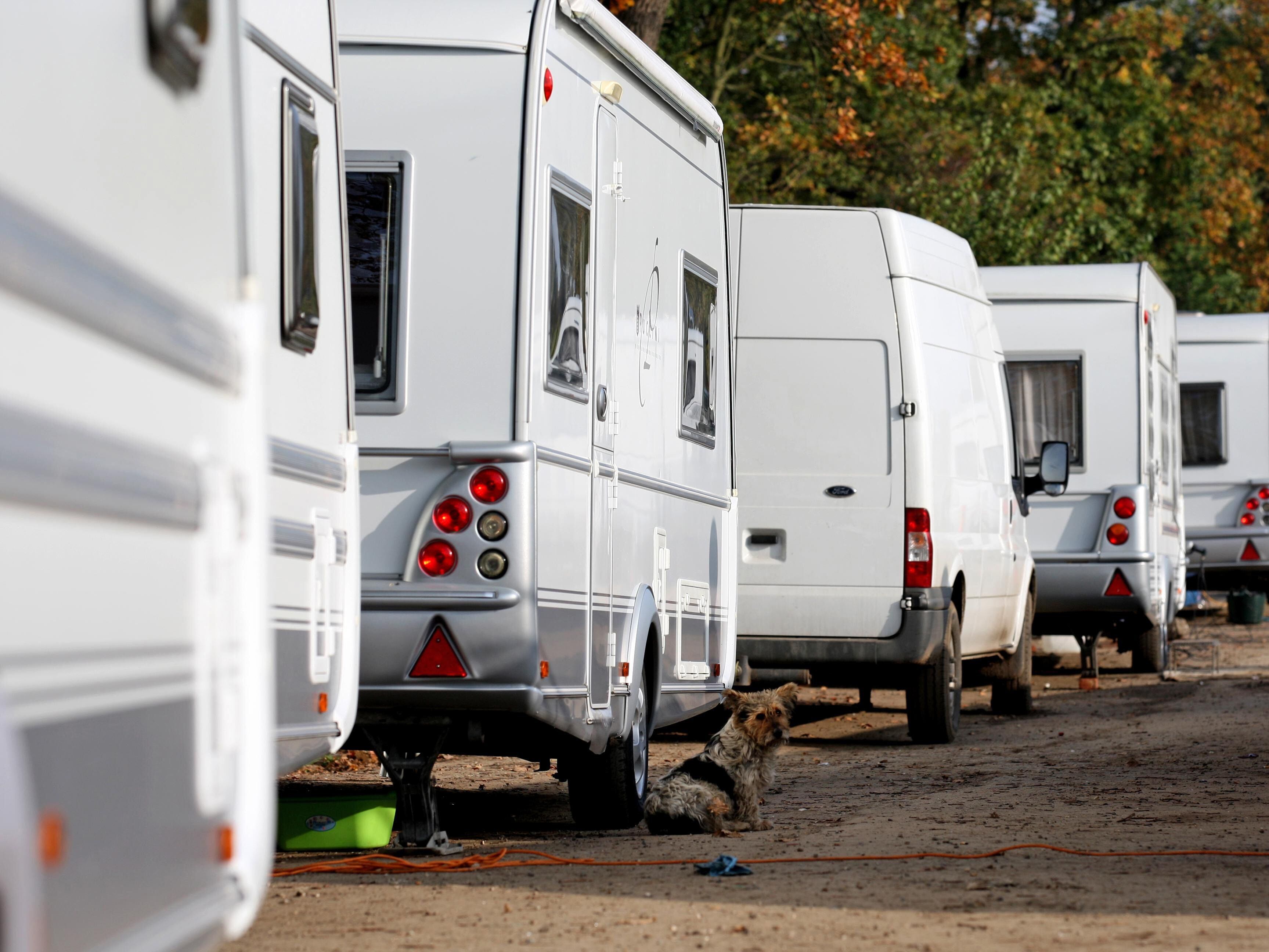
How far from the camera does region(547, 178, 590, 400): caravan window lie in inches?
264

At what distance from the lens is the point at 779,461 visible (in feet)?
36.0

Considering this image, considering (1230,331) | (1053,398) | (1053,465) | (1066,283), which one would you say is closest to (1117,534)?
(1053,398)

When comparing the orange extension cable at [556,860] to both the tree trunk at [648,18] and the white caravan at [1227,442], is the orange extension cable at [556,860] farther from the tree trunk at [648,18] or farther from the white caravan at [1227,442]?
the white caravan at [1227,442]

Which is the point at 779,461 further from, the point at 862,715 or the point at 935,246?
the point at 862,715

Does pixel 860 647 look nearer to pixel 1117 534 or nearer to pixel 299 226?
pixel 1117 534

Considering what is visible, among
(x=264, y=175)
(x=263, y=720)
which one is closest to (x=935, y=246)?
(x=264, y=175)

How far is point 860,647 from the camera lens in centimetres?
1088

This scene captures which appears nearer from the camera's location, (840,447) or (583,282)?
(583,282)

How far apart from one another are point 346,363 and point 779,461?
557 centimetres

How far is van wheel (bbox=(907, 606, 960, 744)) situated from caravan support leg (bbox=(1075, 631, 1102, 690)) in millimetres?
4555

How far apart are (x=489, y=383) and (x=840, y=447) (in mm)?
4856

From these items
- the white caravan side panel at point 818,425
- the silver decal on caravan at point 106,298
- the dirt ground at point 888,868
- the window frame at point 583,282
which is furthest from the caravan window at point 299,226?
the white caravan side panel at point 818,425

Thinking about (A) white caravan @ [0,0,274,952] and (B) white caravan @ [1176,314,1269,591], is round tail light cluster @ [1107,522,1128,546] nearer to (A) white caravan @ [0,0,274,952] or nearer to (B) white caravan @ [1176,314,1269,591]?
(B) white caravan @ [1176,314,1269,591]

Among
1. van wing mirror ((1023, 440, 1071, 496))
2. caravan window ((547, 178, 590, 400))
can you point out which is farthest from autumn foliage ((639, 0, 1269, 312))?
caravan window ((547, 178, 590, 400))
